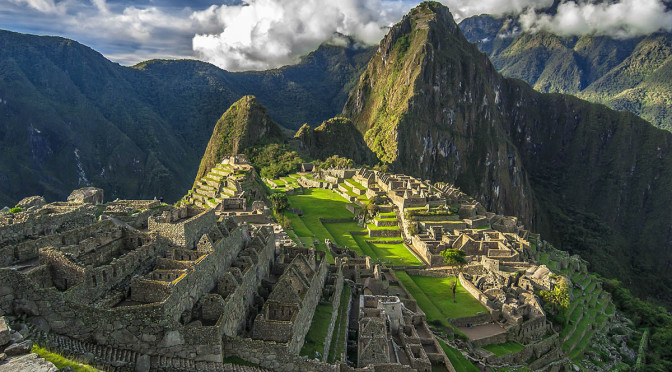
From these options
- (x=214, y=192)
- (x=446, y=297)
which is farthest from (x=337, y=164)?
(x=446, y=297)

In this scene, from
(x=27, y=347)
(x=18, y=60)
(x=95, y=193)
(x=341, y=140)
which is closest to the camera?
(x=27, y=347)

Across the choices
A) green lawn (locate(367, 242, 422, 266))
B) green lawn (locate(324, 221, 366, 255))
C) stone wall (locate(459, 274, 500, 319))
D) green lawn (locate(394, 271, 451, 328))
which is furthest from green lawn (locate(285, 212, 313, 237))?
stone wall (locate(459, 274, 500, 319))

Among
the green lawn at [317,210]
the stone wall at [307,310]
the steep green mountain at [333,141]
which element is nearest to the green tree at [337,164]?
the green lawn at [317,210]

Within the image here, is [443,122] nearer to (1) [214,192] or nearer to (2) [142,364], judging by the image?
(1) [214,192]

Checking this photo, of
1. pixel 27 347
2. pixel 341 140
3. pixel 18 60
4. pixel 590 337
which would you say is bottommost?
pixel 590 337

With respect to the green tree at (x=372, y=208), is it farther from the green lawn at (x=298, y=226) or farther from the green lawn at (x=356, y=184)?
the green lawn at (x=356, y=184)

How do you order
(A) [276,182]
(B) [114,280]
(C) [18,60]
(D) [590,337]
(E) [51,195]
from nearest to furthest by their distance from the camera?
1. (B) [114,280]
2. (D) [590,337]
3. (A) [276,182]
4. (E) [51,195]
5. (C) [18,60]

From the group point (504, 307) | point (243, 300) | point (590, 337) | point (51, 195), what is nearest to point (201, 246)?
point (243, 300)

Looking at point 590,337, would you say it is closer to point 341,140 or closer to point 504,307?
point 504,307
